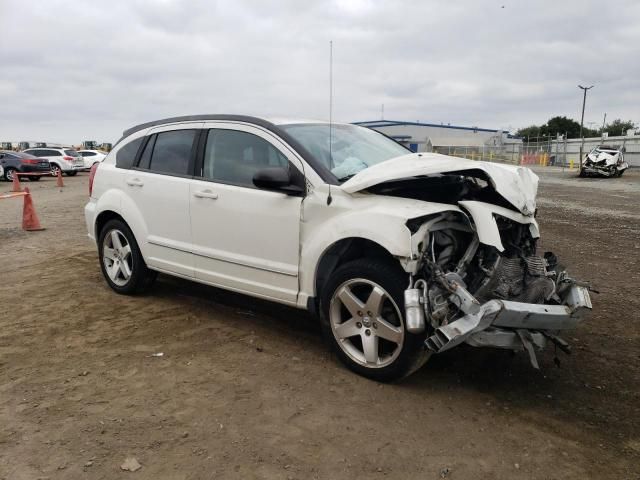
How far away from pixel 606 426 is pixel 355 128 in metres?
3.12

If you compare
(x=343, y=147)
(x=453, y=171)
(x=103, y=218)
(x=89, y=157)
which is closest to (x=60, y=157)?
(x=89, y=157)

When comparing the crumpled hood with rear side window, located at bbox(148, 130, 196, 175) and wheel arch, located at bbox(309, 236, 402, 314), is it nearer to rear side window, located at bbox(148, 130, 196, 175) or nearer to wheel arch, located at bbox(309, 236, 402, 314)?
wheel arch, located at bbox(309, 236, 402, 314)

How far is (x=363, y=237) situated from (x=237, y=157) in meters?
1.50

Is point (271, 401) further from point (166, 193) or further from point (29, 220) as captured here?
point (29, 220)

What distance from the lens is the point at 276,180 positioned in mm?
3717

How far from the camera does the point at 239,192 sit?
4188 mm

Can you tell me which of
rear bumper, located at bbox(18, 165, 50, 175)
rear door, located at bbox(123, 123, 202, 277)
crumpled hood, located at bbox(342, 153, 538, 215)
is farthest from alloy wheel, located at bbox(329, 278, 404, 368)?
rear bumper, located at bbox(18, 165, 50, 175)

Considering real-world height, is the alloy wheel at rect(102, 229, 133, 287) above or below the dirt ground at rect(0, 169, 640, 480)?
above

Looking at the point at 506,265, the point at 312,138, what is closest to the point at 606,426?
the point at 506,265

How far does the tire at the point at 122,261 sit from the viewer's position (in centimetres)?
523

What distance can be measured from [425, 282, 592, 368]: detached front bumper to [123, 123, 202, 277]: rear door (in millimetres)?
2467

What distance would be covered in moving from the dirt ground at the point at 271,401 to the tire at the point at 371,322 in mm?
149

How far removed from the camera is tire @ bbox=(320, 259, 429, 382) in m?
3.32

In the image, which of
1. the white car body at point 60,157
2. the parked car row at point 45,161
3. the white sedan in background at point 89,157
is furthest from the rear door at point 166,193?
the white sedan in background at point 89,157
